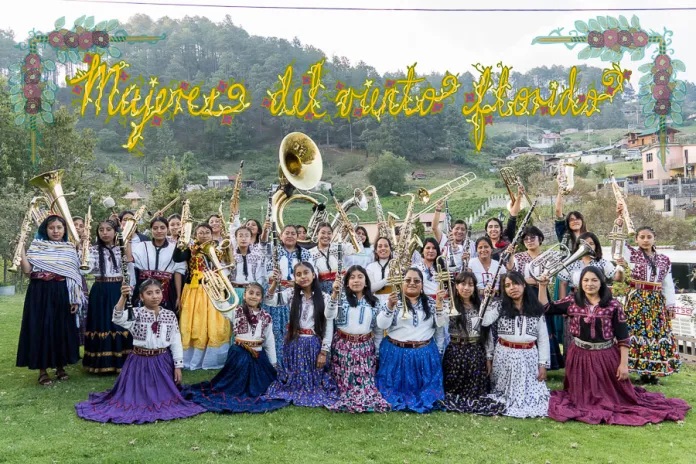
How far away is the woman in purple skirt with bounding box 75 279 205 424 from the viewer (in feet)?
18.5

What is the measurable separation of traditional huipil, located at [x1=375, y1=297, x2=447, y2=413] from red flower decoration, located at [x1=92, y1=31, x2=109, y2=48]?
882 centimetres

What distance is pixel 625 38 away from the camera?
11992 mm

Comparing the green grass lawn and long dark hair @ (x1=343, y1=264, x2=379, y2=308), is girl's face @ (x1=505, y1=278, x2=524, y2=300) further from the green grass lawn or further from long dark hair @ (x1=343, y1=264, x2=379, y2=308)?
long dark hair @ (x1=343, y1=264, x2=379, y2=308)

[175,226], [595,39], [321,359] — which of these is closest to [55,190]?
[175,226]

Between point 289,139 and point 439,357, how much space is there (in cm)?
322

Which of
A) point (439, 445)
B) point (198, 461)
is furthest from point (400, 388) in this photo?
point (198, 461)

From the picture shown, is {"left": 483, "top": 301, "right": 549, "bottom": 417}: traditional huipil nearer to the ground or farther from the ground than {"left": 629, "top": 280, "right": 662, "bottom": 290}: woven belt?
nearer to the ground

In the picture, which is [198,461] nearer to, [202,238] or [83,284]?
[202,238]

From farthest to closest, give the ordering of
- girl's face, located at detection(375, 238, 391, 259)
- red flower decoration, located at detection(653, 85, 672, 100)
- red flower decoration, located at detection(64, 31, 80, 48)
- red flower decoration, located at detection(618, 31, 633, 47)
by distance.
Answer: red flower decoration, located at detection(653, 85, 672, 100) < red flower decoration, located at detection(618, 31, 633, 47) < red flower decoration, located at detection(64, 31, 80, 48) < girl's face, located at detection(375, 238, 391, 259)

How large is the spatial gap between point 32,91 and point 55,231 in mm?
6237

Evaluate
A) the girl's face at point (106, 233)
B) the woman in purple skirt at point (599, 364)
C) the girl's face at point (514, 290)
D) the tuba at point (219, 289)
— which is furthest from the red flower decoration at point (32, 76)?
the woman in purple skirt at point (599, 364)

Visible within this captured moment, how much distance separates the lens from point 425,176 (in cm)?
4616

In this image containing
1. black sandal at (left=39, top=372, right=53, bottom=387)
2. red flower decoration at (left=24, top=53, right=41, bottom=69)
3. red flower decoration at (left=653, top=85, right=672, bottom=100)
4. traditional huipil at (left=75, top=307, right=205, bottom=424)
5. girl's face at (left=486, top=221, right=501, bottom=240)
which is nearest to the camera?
traditional huipil at (left=75, top=307, right=205, bottom=424)

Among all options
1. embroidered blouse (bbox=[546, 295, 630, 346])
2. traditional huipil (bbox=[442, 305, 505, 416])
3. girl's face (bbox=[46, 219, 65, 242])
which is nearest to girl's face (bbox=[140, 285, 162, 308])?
girl's face (bbox=[46, 219, 65, 242])
